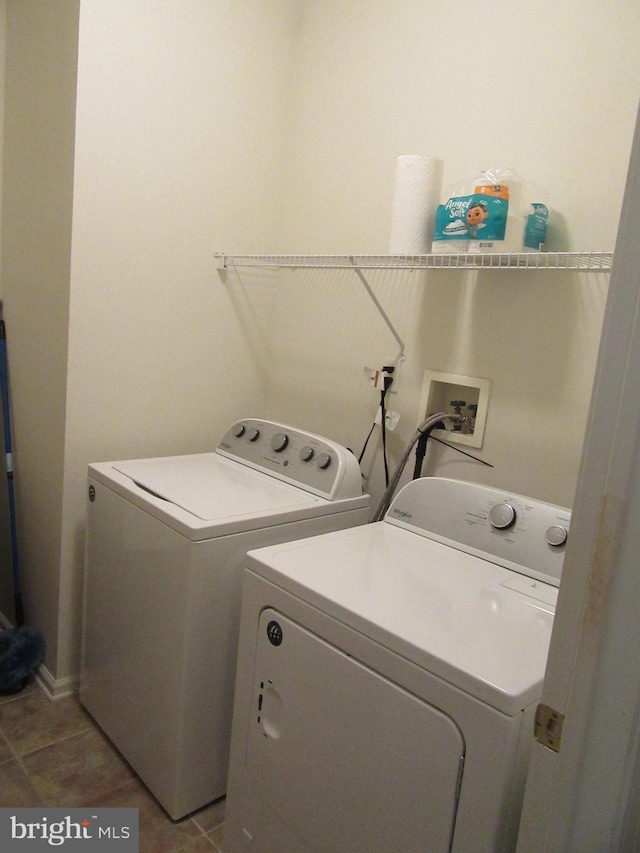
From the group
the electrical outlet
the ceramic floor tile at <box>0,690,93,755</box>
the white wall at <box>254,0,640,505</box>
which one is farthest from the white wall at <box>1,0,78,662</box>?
the electrical outlet

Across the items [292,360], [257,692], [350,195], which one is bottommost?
[257,692]

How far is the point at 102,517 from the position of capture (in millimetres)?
1812

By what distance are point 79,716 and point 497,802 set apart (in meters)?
1.60

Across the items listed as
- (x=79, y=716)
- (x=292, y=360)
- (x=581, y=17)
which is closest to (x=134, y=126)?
(x=292, y=360)

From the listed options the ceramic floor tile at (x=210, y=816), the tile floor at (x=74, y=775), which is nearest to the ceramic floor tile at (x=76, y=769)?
the tile floor at (x=74, y=775)

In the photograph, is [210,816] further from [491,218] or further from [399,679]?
[491,218]

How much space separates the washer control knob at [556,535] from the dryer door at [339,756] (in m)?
0.53

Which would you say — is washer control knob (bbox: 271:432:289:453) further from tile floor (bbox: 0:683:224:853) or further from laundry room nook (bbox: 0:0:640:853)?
tile floor (bbox: 0:683:224:853)

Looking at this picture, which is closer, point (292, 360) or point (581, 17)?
point (581, 17)

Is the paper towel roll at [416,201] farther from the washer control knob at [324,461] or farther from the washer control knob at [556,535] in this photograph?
the washer control knob at [556,535]

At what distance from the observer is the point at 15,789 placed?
64.9 inches

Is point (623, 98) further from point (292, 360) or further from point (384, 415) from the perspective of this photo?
point (292, 360)

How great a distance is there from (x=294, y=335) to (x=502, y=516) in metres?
1.23

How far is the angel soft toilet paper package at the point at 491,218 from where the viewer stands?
1.42 m
